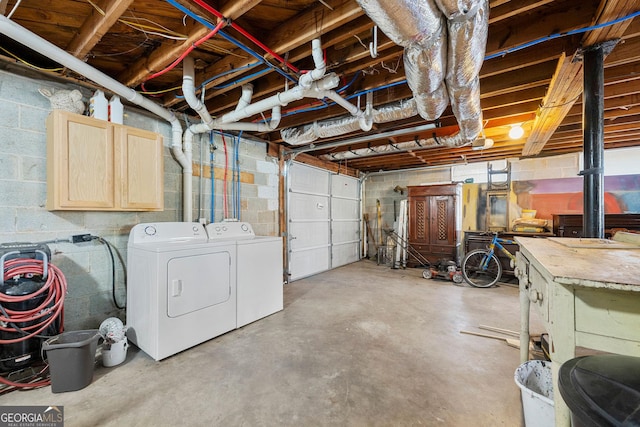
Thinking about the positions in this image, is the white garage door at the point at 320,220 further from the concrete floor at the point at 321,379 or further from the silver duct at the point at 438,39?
the silver duct at the point at 438,39

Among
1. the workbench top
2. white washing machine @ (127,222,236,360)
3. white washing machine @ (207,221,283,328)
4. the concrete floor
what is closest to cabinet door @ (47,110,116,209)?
white washing machine @ (127,222,236,360)

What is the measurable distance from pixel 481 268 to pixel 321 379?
12.9ft

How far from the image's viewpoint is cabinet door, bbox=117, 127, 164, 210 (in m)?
2.41

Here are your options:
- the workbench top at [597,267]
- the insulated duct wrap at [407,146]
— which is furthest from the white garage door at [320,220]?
the workbench top at [597,267]

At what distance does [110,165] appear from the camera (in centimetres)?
231

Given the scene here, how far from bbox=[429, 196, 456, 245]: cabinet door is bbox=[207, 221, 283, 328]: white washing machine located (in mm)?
3870

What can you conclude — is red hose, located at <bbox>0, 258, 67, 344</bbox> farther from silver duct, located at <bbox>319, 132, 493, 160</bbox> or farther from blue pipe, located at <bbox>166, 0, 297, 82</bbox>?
silver duct, located at <bbox>319, 132, 493, 160</bbox>

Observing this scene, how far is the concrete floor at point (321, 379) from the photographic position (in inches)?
62.0

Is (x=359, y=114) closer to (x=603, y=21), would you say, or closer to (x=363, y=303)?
(x=603, y=21)

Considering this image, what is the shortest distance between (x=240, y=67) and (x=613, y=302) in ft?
8.57

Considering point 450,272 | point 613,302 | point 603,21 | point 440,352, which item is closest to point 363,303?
point 440,352

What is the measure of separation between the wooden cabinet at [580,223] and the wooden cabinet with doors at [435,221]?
1.63 meters

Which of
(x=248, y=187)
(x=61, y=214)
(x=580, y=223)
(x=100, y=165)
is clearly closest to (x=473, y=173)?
(x=580, y=223)

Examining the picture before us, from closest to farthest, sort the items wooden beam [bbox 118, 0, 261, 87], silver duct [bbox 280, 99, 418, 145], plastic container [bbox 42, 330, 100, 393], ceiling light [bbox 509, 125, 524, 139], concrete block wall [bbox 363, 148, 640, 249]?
wooden beam [bbox 118, 0, 261, 87], plastic container [bbox 42, 330, 100, 393], silver duct [bbox 280, 99, 418, 145], ceiling light [bbox 509, 125, 524, 139], concrete block wall [bbox 363, 148, 640, 249]
